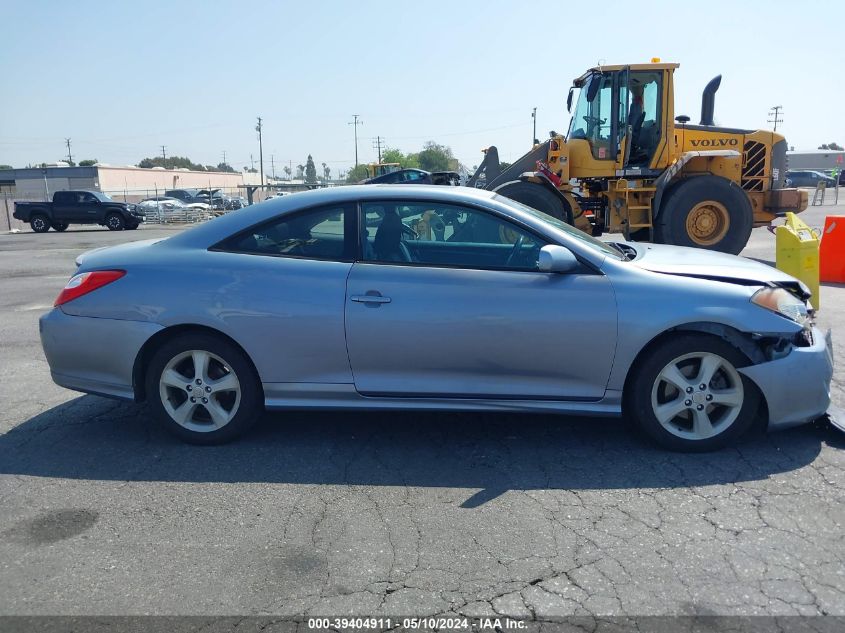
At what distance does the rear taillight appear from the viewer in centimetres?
432

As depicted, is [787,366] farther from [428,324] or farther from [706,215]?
[706,215]

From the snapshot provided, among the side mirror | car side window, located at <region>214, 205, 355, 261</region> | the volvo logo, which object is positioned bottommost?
the side mirror

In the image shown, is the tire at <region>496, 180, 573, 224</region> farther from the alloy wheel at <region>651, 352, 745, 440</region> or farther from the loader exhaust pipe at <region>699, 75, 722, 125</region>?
the alloy wheel at <region>651, 352, 745, 440</region>

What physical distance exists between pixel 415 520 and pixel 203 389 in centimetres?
168

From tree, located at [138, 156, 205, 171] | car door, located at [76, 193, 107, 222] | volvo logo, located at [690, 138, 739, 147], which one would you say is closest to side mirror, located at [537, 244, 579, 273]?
volvo logo, located at [690, 138, 739, 147]

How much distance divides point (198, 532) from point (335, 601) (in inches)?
36.1

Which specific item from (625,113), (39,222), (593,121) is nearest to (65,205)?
(39,222)

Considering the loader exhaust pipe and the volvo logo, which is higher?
the loader exhaust pipe

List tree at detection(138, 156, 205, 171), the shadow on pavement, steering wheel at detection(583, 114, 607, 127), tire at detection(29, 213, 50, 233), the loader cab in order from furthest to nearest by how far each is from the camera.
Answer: tree at detection(138, 156, 205, 171) → tire at detection(29, 213, 50, 233) → steering wheel at detection(583, 114, 607, 127) → the loader cab → the shadow on pavement

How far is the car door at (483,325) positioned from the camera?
397cm

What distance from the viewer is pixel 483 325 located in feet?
13.1

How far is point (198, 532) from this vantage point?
10.8 feet

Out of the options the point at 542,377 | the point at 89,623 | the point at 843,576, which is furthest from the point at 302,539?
the point at 843,576

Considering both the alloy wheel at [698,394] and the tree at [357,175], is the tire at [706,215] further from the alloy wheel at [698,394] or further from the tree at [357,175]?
the tree at [357,175]
